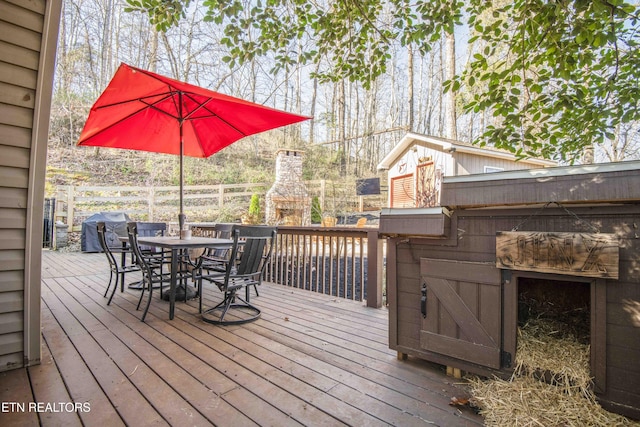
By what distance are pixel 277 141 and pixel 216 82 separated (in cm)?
407

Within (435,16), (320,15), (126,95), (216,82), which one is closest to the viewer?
(126,95)

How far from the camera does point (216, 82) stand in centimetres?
1537

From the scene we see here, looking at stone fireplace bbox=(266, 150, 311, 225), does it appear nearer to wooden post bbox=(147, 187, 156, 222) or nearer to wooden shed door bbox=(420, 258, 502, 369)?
wooden post bbox=(147, 187, 156, 222)

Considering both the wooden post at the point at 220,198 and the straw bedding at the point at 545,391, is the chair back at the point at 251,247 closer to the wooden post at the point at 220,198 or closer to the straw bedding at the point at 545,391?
the straw bedding at the point at 545,391

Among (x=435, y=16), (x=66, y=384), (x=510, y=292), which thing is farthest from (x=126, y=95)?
(x=510, y=292)

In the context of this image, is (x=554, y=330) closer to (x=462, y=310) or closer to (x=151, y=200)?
(x=462, y=310)

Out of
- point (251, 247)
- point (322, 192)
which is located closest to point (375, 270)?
point (251, 247)

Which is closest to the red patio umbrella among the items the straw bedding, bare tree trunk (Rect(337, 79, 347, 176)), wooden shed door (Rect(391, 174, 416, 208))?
the straw bedding

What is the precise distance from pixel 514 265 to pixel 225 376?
182 cm

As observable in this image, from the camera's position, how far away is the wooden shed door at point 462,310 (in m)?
1.79

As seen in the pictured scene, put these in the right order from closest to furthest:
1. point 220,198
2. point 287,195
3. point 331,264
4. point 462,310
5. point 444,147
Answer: point 462,310 → point 331,264 → point 444,147 → point 287,195 → point 220,198

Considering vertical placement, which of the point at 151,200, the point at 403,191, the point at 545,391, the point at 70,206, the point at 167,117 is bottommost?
the point at 545,391

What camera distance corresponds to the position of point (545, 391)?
5.23ft

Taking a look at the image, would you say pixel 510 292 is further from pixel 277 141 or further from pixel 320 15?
pixel 277 141
